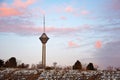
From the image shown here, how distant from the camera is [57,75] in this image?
32.5 m

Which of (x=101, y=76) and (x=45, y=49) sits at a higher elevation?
(x=45, y=49)

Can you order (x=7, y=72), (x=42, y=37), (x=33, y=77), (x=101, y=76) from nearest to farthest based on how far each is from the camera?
(x=101, y=76) < (x=33, y=77) < (x=7, y=72) < (x=42, y=37)

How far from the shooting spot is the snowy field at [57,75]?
30656 mm

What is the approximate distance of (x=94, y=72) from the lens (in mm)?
32062

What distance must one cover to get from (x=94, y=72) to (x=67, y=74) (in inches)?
115

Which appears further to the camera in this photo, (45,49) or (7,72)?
(45,49)

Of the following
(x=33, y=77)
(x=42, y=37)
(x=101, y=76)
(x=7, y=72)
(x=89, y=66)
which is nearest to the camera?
(x=101, y=76)

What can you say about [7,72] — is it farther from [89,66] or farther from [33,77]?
[89,66]

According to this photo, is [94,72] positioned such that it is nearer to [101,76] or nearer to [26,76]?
[101,76]

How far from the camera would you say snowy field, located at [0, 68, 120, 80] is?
30.7 metres

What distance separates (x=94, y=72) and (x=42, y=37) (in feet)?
77.1

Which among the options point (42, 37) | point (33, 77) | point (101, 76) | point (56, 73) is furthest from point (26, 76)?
point (42, 37)

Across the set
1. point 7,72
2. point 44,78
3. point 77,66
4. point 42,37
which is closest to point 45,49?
point 42,37

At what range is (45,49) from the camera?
5516 cm
